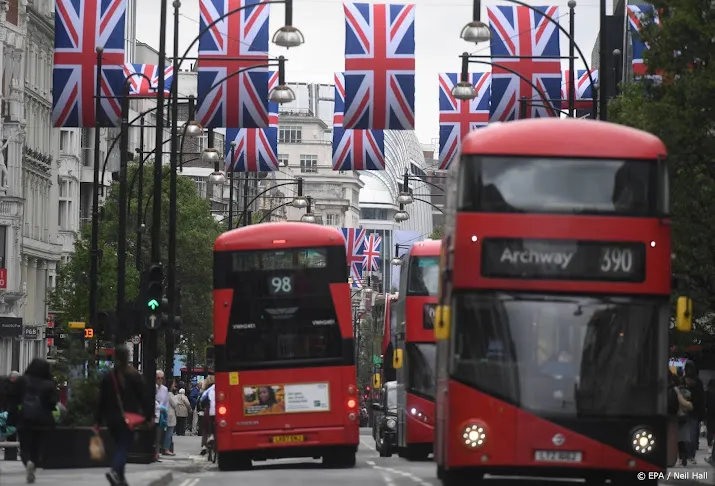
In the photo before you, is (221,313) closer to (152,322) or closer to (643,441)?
(152,322)

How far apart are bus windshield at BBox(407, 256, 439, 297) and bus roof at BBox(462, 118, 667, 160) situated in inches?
674

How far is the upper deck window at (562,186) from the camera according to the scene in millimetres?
19547

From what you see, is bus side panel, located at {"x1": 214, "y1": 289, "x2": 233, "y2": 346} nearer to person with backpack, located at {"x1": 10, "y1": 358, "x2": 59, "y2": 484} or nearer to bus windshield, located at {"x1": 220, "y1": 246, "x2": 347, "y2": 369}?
bus windshield, located at {"x1": 220, "y1": 246, "x2": 347, "y2": 369}

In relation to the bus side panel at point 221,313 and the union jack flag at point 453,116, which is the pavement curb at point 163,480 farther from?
the union jack flag at point 453,116

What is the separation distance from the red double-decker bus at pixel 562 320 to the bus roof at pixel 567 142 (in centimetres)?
5

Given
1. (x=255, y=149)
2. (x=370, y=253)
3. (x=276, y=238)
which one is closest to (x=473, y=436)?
(x=276, y=238)

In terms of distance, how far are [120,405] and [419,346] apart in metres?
15.8

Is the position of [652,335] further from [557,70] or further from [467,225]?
[557,70]

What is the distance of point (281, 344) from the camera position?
30938mm

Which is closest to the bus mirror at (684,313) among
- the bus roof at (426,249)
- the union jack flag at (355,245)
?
the bus roof at (426,249)

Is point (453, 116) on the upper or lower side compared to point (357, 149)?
upper

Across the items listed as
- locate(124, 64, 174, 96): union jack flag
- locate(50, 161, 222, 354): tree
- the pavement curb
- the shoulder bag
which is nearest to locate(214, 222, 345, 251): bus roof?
the pavement curb

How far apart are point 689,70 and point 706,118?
3.60ft

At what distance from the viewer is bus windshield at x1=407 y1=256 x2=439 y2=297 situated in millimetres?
37281
